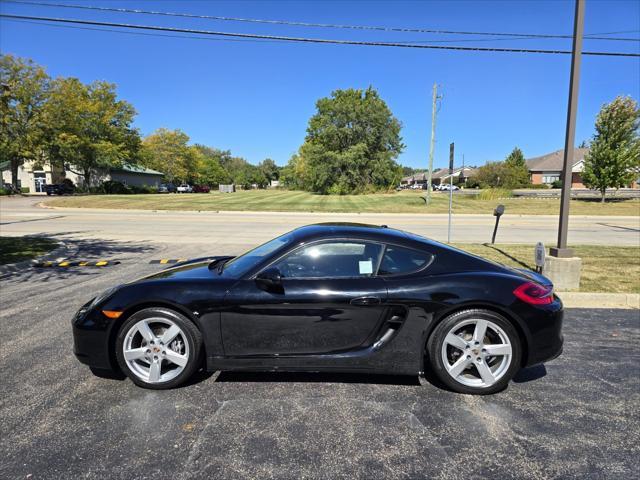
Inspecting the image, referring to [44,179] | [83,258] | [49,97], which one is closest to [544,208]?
[83,258]

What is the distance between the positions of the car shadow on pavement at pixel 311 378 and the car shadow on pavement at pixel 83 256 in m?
5.21

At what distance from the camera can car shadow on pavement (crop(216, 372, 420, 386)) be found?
3.42m

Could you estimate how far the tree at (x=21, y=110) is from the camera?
41.7 meters

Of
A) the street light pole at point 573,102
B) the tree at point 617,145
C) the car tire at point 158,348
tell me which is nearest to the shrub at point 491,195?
the tree at point 617,145

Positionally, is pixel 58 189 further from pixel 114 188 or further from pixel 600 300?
pixel 600 300

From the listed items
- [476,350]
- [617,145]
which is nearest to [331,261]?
[476,350]

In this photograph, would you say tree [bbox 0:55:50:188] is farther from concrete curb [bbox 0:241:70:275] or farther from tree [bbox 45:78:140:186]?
concrete curb [bbox 0:241:70:275]

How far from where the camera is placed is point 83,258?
9.09m

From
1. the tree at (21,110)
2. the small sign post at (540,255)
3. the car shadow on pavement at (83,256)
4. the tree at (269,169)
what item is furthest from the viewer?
the tree at (269,169)

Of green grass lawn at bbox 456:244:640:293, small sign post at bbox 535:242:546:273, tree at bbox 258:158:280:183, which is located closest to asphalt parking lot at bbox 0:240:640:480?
small sign post at bbox 535:242:546:273

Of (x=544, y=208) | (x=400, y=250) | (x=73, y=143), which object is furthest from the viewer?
(x=73, y=143)

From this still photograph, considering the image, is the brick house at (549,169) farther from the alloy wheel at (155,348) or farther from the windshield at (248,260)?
the alloy wheel at (155,348)

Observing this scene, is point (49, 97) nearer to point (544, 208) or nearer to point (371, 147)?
point (371, 147)

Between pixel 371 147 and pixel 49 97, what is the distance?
3689cm
